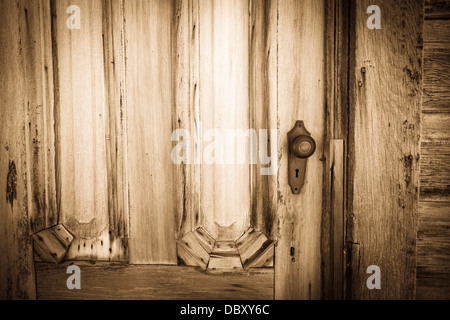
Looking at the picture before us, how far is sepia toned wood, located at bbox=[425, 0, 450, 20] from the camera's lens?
0.66m

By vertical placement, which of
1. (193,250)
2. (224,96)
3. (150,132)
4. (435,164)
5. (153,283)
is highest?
(224,96)

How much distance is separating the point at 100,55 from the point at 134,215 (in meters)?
0.49

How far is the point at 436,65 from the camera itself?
67 centimetres

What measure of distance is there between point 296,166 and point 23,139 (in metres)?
0.84

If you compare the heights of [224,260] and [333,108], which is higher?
[333,108]

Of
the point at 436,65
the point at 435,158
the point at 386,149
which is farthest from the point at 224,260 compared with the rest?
the point at 436,65

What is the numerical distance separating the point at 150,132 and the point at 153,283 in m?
0.47

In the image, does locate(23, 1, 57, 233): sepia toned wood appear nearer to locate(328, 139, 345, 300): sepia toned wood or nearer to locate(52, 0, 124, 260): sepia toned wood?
locate(52, 0, 124, 260): sepia toned wood

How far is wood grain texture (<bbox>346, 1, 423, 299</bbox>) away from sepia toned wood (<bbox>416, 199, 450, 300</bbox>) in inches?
1.0

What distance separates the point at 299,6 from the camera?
0.68 metres

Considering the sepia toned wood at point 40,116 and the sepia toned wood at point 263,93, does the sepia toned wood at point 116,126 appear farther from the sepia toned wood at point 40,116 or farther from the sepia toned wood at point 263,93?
the sepia toned wood at point 263,93

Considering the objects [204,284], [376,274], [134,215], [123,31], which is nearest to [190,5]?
[123,31]

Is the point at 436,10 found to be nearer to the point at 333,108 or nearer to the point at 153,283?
the point at 333,108

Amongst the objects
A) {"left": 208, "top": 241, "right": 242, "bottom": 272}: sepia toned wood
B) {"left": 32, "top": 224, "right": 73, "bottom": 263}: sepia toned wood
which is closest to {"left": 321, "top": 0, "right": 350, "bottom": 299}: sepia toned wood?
{"left": 208, "top": 241, "right": 242, "bottom": 272}: sepia toned wood
